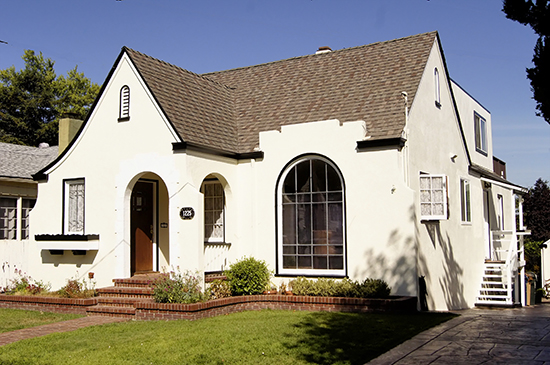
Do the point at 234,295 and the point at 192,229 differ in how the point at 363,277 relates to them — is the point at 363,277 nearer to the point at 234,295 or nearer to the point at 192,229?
the point at 234,295

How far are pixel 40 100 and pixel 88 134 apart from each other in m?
30.2

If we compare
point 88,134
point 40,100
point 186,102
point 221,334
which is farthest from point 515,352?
point 40,100

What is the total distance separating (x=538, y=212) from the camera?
36.9 metres

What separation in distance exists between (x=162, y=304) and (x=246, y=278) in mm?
2632

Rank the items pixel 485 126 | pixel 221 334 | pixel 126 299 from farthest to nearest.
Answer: pixel 485 126
pixel 126 299
pixel 221 334

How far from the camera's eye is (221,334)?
1048 cm

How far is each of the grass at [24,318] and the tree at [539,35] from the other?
1097 centimetres

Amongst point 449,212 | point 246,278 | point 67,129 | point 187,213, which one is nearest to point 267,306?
point 246,278

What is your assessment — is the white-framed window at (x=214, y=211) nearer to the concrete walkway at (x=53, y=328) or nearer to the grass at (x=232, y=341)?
the concrete walkway at (x=53, y=328)

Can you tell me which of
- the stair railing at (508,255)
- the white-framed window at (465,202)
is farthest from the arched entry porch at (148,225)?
the stair railing at (508,255)

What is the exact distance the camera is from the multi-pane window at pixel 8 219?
19.2 m

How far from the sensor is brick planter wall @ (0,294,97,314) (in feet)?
46.4

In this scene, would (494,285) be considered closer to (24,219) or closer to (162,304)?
(162,304)

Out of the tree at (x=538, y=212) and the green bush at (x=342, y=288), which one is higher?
the tree at (x=538, y=212)
